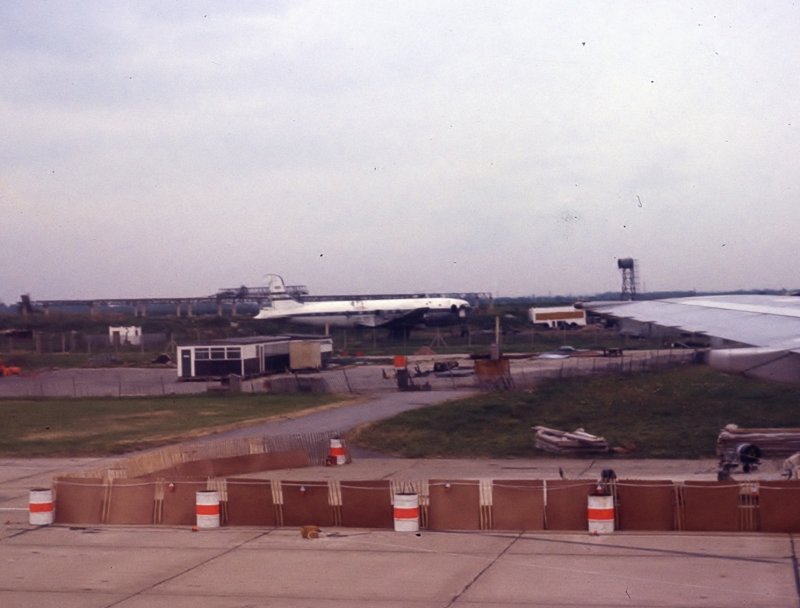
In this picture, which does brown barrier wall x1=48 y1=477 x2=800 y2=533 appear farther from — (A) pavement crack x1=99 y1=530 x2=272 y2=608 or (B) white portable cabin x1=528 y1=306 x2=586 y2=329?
(B) white portable cabin x1=528 y1=306 x2=586 y2=329

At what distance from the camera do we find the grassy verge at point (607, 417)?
29078 millimetres

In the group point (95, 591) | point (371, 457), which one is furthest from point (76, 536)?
point (371, 457)

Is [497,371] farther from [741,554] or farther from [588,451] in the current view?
[741,554]

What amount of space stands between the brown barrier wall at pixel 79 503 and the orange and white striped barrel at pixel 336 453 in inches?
358

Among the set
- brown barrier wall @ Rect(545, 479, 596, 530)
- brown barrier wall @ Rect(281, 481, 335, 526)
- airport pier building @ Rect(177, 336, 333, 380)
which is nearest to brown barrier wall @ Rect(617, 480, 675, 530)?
brown barrier wall @ Rect(545, 479, 596, 530)

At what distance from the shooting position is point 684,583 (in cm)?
1306

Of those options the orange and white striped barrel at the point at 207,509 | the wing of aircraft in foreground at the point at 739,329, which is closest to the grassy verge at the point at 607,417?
the wing of aircraft in foreground at the point at 739,329

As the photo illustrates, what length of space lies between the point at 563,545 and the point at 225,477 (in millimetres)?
10655

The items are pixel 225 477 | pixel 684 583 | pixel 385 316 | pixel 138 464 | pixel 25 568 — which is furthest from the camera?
pixel 385 316

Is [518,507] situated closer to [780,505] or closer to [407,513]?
[407,513]

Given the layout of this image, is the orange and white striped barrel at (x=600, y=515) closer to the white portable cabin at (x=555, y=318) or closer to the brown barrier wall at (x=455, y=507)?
the brown barrier wall at (x=455, y=507)

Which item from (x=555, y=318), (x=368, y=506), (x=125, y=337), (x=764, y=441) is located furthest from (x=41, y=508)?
(x=555, y=318)

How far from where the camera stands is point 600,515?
16812mm

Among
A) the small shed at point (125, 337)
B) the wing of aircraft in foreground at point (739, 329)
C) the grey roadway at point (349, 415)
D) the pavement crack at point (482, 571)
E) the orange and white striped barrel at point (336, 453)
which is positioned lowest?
the grey roadway at point (349, 415)
